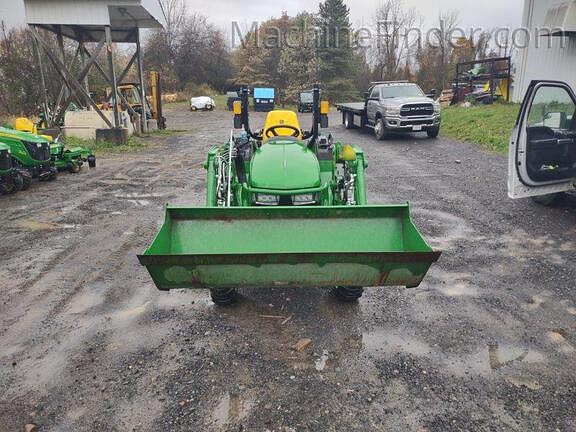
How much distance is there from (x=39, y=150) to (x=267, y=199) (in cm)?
686

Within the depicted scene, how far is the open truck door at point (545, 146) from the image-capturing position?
6477 millimetres

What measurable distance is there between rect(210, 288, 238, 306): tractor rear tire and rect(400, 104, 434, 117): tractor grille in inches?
501

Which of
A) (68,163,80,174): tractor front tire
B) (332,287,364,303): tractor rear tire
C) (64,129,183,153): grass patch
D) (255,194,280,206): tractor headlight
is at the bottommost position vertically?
(332,287,364,303): tractor rear tire

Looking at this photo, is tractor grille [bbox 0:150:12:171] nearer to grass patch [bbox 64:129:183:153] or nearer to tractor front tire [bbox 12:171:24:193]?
tractor front tire [bbox 12:171:24:193]

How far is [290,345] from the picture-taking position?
11.7ft

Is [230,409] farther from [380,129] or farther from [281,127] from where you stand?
[380,129]

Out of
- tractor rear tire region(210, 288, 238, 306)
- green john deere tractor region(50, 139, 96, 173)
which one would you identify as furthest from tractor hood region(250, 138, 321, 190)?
green john deere tractor region(50, 139, 96, 173)

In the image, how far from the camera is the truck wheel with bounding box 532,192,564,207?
728cm

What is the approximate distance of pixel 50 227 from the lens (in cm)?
669

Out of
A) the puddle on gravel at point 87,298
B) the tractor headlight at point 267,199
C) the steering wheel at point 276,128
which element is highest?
the steering wheel at point 276,128

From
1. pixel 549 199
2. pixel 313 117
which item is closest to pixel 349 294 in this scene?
pixel 313 117

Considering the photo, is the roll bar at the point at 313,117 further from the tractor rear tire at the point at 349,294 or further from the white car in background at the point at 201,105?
the white car in background at the point at 201,105

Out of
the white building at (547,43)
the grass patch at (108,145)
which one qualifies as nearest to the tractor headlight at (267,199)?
the grass patch at (108,145)

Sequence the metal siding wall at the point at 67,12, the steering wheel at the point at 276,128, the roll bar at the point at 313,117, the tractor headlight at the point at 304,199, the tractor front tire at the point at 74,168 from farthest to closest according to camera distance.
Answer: the metal siding wall at the point at 67,12 < the tractor front tire at the point at 74,168 < the roll bar at the point at 313,117 < the steering wheel at the point at 276,128 < the tractor headlight at the point at 304,199
